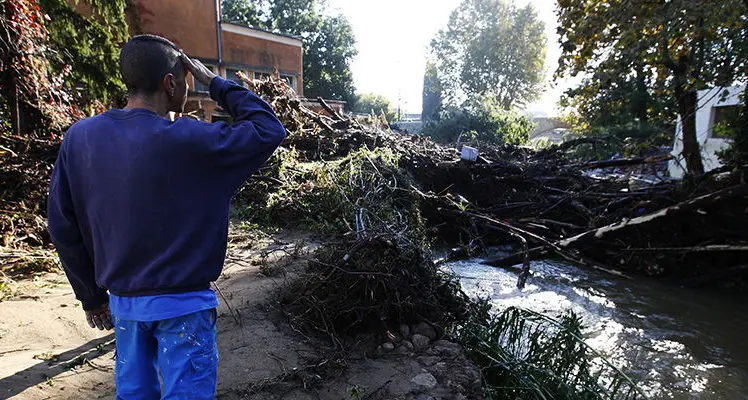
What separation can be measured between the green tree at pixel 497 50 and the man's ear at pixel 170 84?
1462 inches

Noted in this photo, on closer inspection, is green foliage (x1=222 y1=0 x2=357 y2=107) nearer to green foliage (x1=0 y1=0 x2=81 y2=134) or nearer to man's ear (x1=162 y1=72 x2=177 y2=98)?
green foliage (x1=0 y1=0 x2=81 y2=134)

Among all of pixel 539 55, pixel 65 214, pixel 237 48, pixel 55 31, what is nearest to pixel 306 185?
pixel 55 31

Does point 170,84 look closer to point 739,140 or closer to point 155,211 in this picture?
point 155,211

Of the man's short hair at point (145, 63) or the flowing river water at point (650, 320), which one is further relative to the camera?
the flowing river water at point (650, 320)

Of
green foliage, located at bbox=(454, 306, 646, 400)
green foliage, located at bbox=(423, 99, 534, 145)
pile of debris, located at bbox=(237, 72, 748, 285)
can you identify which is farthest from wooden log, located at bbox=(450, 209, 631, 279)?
green foliage, located at bbox=(423, 99, 534, 145)

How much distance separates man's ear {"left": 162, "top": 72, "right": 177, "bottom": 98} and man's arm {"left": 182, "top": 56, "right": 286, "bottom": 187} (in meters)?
0.12

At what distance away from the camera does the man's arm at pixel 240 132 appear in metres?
1.57

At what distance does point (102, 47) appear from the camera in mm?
7129

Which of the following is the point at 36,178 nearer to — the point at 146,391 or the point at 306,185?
the point at 306,185

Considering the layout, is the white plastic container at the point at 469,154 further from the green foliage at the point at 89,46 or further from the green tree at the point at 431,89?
the green tree at the point at 431,89

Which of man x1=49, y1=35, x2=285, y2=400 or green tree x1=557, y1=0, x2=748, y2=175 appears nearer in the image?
man x1=49, y1=35, x2=285, y2=400

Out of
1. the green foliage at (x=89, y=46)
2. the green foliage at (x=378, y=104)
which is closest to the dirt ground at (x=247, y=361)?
the green foliage at (x=89, y=46)

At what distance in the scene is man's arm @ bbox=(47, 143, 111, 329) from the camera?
5.41 ft

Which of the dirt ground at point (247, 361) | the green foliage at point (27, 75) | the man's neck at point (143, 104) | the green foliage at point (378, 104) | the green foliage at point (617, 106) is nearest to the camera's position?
the man's neck at point (143, 104)
